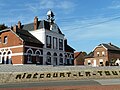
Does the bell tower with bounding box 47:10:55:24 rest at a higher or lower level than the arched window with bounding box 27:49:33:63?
higher

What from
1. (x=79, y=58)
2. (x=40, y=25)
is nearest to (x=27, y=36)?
(x=40, y=25)

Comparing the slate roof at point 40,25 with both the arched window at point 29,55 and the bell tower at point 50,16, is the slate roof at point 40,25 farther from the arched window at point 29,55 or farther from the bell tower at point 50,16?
the arched window at point 29,55

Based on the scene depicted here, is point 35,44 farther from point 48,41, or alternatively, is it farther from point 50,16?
point 50,16

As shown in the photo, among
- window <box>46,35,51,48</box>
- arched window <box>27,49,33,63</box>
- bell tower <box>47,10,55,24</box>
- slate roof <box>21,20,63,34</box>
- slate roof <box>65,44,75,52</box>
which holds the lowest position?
arched window <box>27,49,33,63</box>

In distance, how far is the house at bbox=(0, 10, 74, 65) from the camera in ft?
177

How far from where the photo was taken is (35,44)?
56625 mm

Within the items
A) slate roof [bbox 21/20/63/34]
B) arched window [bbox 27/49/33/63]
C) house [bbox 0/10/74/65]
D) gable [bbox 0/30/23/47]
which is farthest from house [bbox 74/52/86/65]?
gable [bbox 0/30/23/47]

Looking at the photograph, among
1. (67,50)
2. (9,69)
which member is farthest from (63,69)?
(67,50)

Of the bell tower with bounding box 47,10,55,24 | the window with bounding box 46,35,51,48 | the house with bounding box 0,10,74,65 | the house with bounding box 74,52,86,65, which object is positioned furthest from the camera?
the house with bounding box 74,52,86,65

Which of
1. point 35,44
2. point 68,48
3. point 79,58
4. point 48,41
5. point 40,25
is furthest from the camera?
point 79,58

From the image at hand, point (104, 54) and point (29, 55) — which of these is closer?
point (29, 55)

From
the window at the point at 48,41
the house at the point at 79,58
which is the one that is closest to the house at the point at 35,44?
the window at the point at 48,41

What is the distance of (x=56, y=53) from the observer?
63.4 meters

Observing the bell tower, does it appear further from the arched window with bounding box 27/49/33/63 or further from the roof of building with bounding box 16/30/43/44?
the arched window with bounding box 27/49/33/63
